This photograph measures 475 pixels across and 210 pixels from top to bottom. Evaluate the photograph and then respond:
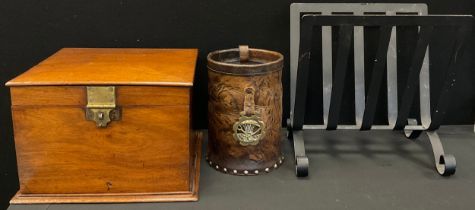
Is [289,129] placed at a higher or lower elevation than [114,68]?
lower

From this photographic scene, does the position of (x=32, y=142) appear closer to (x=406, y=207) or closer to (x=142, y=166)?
(x=142, y=166)

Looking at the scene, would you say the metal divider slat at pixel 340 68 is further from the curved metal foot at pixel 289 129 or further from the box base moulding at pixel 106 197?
the box base moulding at pixel 106 197

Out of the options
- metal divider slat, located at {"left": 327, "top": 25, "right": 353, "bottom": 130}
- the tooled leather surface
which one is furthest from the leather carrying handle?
metal divider slat, located at {"left": 327, "top": 25, "right": 353, "bottom": 130}

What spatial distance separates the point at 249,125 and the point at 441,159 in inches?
20.1

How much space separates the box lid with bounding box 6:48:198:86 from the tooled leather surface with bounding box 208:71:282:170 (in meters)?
0.10

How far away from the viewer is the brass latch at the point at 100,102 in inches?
39.4

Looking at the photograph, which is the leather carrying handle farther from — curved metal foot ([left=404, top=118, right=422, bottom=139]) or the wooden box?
curved metal foot ([left=404, top=118, right=422, bottom=139])

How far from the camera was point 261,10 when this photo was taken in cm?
137

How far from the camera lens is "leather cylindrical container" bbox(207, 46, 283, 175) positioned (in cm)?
112

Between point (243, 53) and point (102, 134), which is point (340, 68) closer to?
point (243, 53)

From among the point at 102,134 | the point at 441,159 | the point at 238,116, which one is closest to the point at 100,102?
the point at 102,134

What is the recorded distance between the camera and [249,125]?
114 centimetres

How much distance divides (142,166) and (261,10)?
59 centimetres

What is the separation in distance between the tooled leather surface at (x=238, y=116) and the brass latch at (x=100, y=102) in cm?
27
